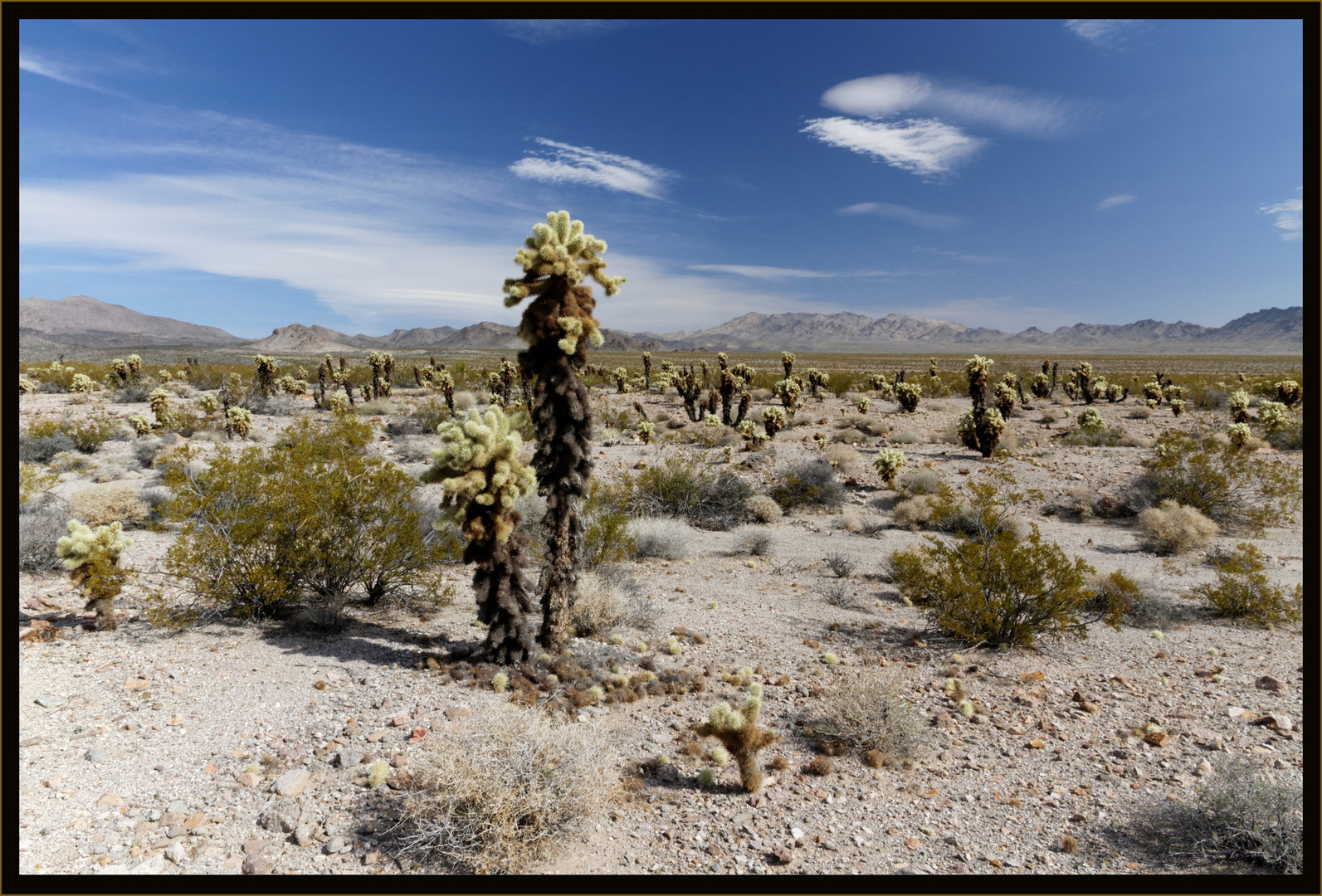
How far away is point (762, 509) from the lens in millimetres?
14508

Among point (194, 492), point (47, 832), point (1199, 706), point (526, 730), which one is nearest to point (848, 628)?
point (1199, 706)

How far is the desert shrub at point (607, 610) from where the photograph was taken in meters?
8.00

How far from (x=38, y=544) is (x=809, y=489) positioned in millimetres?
14565

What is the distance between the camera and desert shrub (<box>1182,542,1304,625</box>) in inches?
310

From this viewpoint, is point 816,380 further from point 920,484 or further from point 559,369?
point 559,369

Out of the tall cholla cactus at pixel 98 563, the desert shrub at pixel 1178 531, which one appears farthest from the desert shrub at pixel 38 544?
the desert shrub at pixel 1178 531

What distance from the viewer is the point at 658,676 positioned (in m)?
6.91

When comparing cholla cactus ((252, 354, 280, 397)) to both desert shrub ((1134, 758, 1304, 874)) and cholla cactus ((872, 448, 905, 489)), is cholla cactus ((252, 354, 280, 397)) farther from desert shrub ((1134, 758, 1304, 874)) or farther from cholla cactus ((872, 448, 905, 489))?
desert shrub ((1134, 758, 1304, 874))

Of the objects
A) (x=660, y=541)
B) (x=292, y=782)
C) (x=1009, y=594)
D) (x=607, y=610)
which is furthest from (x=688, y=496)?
(x=292, y=782)

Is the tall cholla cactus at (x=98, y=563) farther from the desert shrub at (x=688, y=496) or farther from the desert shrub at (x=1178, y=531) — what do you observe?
the desert shrub at (x=1178, y=531)

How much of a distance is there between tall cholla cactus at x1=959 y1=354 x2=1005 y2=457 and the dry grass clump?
18138 millimetres

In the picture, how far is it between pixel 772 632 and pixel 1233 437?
18825mm

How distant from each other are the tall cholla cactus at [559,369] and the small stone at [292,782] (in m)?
2.90

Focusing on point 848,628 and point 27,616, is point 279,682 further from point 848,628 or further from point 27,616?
point 848,628
